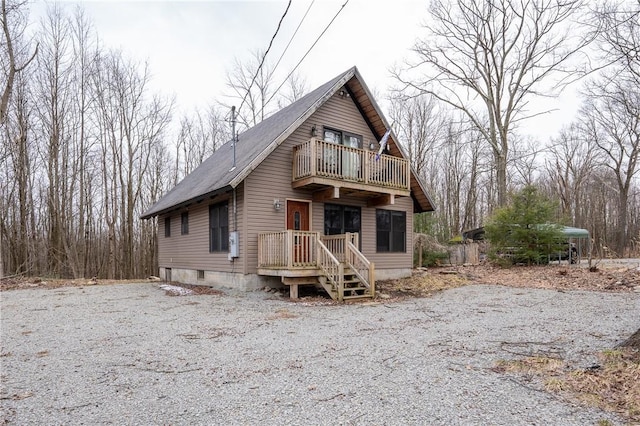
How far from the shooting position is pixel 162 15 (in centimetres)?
1019

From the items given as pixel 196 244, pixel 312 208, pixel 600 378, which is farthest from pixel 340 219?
pixel 600 378

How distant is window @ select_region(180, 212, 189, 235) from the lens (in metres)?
15.3

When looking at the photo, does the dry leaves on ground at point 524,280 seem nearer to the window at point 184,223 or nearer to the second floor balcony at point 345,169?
the second floor balcony at point 345,169

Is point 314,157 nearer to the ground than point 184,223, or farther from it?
farther from it

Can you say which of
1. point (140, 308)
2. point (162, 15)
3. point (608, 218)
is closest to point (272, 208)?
point (140, 308)

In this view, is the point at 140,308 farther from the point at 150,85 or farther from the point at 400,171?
the point at 150,85

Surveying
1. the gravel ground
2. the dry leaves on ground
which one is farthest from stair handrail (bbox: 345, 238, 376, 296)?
the gravel ground

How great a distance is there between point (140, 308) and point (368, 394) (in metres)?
7.43

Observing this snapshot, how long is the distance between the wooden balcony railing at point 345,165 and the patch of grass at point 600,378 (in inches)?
308

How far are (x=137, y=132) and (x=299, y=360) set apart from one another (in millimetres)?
24046

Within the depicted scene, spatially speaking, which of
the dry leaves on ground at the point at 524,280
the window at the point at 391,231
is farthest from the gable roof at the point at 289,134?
the dry leaves on ground at the point at 524,280

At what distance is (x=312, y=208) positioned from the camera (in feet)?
42.4

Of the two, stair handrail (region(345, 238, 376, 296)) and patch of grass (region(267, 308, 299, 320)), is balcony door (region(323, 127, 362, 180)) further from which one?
patch of grass (region(267, 308, 299, 320))

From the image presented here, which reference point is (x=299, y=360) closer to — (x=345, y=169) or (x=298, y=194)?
(x=345, y=169)
